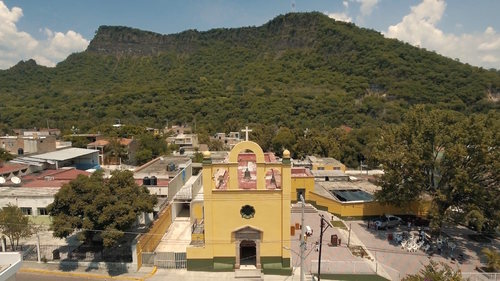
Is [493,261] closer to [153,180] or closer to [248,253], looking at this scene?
[248,253]

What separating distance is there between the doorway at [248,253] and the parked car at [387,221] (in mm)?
12056

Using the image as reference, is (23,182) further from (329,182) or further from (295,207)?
(329,182)

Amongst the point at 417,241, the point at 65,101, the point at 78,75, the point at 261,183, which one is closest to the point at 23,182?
the point at 261,183

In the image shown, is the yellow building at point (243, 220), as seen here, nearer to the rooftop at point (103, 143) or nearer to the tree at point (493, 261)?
the tree at point (493, 261)

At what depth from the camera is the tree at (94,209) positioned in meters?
19.9

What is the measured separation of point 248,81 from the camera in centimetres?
13288

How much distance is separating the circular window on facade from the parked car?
13.1m

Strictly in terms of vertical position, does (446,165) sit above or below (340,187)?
above

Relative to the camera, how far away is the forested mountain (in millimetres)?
98375

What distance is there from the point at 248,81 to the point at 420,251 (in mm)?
114520

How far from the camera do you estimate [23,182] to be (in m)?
32.2

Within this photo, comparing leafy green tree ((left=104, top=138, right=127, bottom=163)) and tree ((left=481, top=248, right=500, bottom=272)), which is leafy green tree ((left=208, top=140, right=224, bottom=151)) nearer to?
leafy green tree ((left=104, top=138, right=127, bottom=163))

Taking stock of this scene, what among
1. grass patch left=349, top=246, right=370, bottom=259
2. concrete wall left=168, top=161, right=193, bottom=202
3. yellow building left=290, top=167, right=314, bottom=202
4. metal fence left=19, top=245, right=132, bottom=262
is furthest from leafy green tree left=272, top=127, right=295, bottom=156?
metal fence left=19, top=245, right=132, bottom=262

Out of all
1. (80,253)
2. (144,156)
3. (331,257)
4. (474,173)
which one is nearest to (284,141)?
(144,156)
